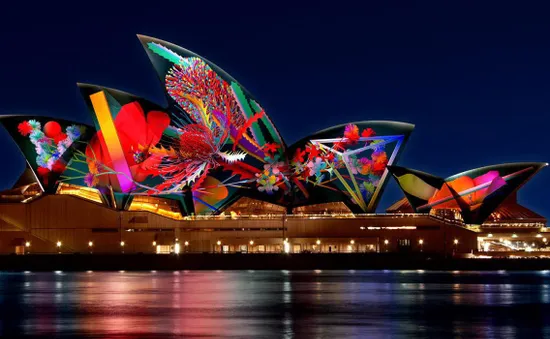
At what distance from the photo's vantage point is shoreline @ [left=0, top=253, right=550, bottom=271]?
7250 centimetres

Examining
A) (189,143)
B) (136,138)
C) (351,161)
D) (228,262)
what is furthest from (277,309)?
(351,161)

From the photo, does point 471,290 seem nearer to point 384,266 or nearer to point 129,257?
point 384,266

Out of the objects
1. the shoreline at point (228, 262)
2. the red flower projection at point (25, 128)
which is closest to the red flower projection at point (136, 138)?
the red flower projection at point (25, 128)

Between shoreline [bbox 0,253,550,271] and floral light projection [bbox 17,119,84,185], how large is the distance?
8794 mm

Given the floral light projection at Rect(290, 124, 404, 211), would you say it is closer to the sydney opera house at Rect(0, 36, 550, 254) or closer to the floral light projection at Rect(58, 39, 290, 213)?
the sydney opera house at Rect(0, 36, 550, 254)

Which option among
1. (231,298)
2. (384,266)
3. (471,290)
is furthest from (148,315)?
(384,266)

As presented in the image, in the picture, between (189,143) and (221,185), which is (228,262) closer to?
(221,185)

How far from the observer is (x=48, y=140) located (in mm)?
78438

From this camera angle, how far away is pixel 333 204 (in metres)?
84.1

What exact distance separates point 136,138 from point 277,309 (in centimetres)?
4602

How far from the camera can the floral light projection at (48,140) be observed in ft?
257

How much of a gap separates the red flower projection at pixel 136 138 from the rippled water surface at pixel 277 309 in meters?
28.1

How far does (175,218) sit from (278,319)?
167 ft

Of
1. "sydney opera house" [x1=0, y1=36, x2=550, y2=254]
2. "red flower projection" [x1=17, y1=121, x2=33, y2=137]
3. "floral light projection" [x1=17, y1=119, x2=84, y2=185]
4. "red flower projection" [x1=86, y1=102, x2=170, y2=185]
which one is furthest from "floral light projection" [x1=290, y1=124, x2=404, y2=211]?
"red flower projection" [x1=17, y1=121, x2=33, y2=137]
